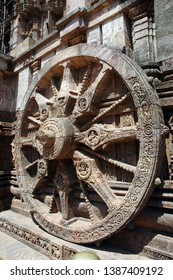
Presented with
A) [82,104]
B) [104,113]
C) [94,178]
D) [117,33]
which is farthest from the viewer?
[117,33]

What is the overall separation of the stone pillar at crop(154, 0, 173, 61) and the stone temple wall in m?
0.02

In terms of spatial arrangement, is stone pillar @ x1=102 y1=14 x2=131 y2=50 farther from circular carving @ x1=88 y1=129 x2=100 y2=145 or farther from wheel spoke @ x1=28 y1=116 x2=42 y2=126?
wheel spoke @ x1=28 y1=116 x2=42 y2=126

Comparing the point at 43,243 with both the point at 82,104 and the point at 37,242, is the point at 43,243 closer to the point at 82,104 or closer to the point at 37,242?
the point at 37,242

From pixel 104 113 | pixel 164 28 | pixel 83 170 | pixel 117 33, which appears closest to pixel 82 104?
pixel 104 113

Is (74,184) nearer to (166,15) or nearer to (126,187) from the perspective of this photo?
(126,187)

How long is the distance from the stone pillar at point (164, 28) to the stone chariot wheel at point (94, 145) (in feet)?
2.07

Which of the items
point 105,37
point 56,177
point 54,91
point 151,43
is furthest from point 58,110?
point 151,43

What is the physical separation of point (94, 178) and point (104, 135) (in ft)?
2.41

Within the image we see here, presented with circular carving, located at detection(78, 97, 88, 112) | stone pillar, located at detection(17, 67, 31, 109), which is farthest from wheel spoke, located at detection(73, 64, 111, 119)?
stone pillar, located at detection(17, 67, 31, 109)

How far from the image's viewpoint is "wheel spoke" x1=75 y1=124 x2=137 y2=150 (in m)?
3.29

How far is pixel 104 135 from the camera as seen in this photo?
3.49 m

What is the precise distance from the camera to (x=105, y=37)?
4328 mm

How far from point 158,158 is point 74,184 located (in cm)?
184

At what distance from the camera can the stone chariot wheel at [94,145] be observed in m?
3.02
